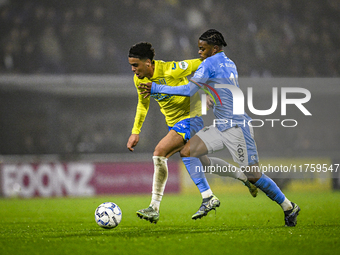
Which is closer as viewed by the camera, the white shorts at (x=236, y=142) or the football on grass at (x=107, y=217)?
the football on grass at (x=107, y=217)

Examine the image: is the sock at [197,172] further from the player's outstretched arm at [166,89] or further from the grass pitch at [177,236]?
the player's outstretched arm at [166,89]

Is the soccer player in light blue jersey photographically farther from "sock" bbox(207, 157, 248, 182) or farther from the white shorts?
"sock" bbox(207, 157, 248, 182)

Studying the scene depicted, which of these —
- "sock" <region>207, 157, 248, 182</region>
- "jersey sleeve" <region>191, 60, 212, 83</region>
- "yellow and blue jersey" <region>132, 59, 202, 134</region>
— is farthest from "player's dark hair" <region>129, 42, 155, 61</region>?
"sock" <region>207, 157, 248, 182</region>

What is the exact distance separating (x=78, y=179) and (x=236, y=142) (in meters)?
6.70

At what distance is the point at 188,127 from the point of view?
15.6 ft

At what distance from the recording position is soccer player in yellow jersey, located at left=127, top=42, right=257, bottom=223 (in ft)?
14.7

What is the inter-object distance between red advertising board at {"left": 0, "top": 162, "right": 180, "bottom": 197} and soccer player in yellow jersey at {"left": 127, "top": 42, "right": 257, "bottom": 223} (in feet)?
18.8

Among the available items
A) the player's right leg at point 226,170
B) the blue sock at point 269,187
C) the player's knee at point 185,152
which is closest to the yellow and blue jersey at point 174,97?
the player's knee at point 185,152

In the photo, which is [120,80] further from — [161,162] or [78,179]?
[161,162]

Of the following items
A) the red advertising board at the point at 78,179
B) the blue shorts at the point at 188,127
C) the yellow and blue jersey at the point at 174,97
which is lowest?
the red advertising board at the point at 78,179

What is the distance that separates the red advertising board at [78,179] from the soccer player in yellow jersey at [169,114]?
226 inches

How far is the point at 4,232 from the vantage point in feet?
14.2

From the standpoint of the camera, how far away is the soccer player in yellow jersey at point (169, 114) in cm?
449

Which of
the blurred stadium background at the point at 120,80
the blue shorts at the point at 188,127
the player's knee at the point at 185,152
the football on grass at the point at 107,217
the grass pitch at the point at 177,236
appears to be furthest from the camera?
the blurred stadium background at the point at 120,80
